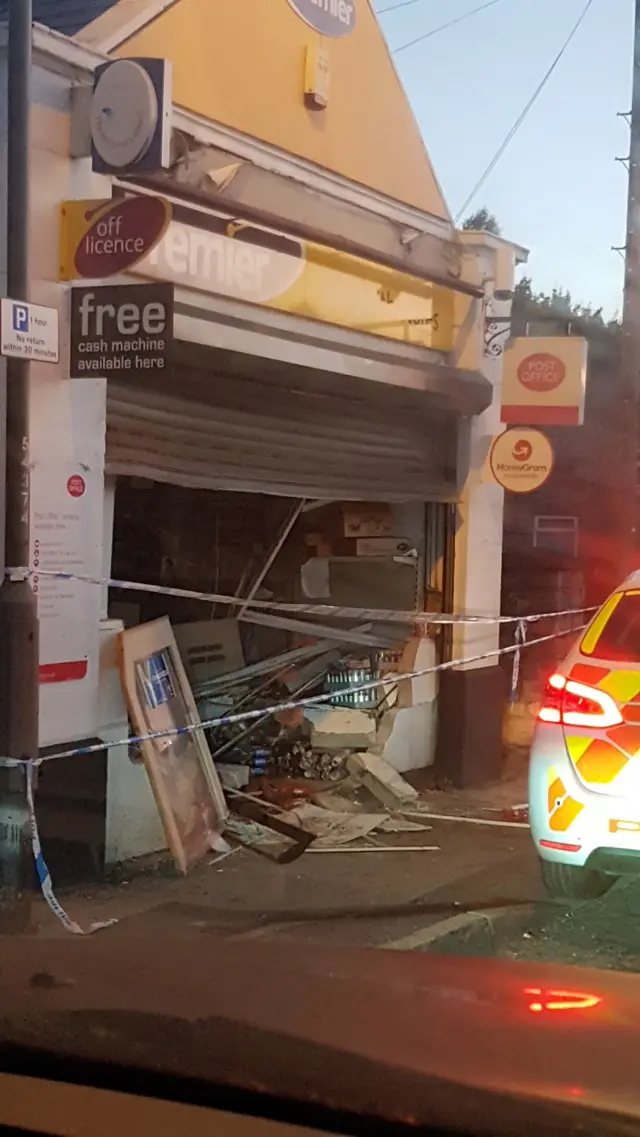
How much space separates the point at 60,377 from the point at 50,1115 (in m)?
5.14

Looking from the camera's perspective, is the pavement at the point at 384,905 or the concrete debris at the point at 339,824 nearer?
the pavement at the point at 384,905

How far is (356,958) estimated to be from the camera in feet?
11.9

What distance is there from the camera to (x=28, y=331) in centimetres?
623

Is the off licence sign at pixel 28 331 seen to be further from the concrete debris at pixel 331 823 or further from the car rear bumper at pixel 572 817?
the concrete debris at pixel 331 823

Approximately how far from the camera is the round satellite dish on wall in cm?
661

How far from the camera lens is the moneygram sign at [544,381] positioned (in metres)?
10.5

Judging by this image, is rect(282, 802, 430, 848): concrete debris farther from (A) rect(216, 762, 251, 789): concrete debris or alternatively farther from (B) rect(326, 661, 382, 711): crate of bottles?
(B) rect(326, 661, 382, 711): crate of bottles

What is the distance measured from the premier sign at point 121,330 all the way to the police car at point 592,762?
2.55 m

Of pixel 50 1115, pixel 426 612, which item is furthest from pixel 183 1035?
pixel 426 612

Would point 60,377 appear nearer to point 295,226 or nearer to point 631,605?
point 295,226

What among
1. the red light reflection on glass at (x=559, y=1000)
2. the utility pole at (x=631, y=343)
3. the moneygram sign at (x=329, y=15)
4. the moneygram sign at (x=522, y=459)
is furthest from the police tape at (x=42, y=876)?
the utility pole at (x=631, y=343)

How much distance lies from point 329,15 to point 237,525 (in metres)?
3.60

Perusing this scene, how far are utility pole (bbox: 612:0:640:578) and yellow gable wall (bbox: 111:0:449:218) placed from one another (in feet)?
11.0

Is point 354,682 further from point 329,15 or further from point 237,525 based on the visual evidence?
point 329,15
